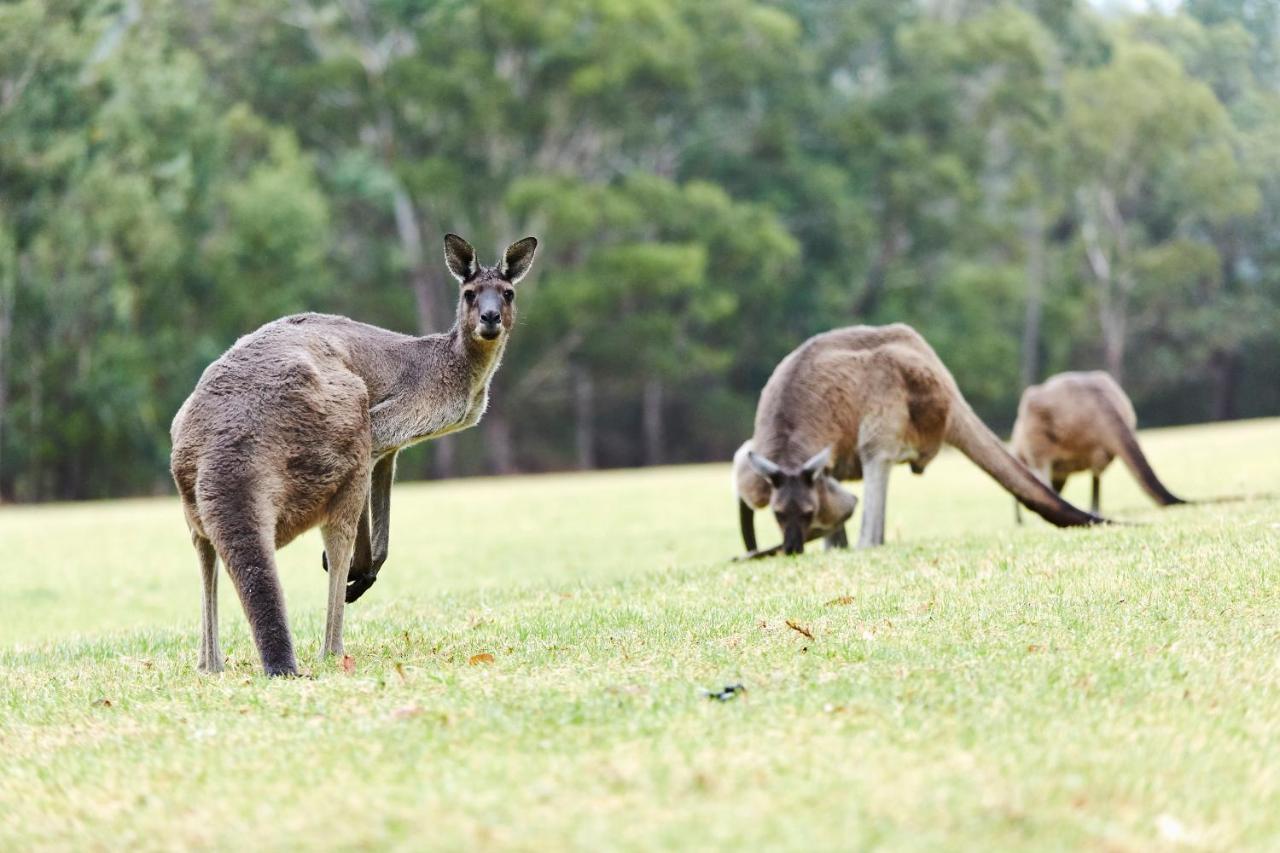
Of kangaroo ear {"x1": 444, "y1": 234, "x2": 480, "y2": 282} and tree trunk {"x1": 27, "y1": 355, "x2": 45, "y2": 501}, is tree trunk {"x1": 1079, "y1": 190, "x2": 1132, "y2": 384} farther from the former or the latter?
kangaroo ear {"x1": 444, "y1": 234, "x2": 480, "y2": 282}

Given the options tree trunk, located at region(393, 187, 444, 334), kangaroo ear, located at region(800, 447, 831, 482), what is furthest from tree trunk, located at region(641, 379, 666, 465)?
kangaroo ear, located at region(800, 447, 831, 482)

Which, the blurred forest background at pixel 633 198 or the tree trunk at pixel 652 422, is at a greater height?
the blurred forest background at pixel 633 198

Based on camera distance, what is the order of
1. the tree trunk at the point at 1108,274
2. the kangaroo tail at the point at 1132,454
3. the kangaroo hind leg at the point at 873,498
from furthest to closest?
the tree trunk at the point at 1108,274
the kangaroo tail at the point at 1132,454
the kangaroo hind leg at the point at 873,498

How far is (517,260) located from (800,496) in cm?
311

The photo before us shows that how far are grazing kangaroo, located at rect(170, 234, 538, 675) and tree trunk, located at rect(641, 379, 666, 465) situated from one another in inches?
1285

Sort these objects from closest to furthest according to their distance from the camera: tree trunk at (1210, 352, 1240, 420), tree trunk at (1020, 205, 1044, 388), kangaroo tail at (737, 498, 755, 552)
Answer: kangaroo tail at (737, 498, 755, 552) → tree trunk at (1020, 205, 1044, 388) → tree trunk at (1210, 352, 1240, 420)

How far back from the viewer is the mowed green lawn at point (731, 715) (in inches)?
146

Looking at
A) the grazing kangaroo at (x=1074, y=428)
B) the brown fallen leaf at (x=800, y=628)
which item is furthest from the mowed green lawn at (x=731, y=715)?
the grazing kangaroo at (x=1074, y=428)

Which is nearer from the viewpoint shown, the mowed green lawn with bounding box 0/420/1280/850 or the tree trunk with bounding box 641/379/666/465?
the mowed green lawn with bounding box 0/420/1280/850

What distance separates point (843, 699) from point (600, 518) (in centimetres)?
1376

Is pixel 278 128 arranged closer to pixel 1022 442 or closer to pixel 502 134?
pixel 502 134

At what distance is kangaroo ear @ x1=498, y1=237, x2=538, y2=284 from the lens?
6.90 m

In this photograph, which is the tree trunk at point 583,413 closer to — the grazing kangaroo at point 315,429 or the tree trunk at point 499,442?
the tree trunk at point 499,442

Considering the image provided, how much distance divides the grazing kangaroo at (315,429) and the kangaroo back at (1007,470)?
4.04 meters
